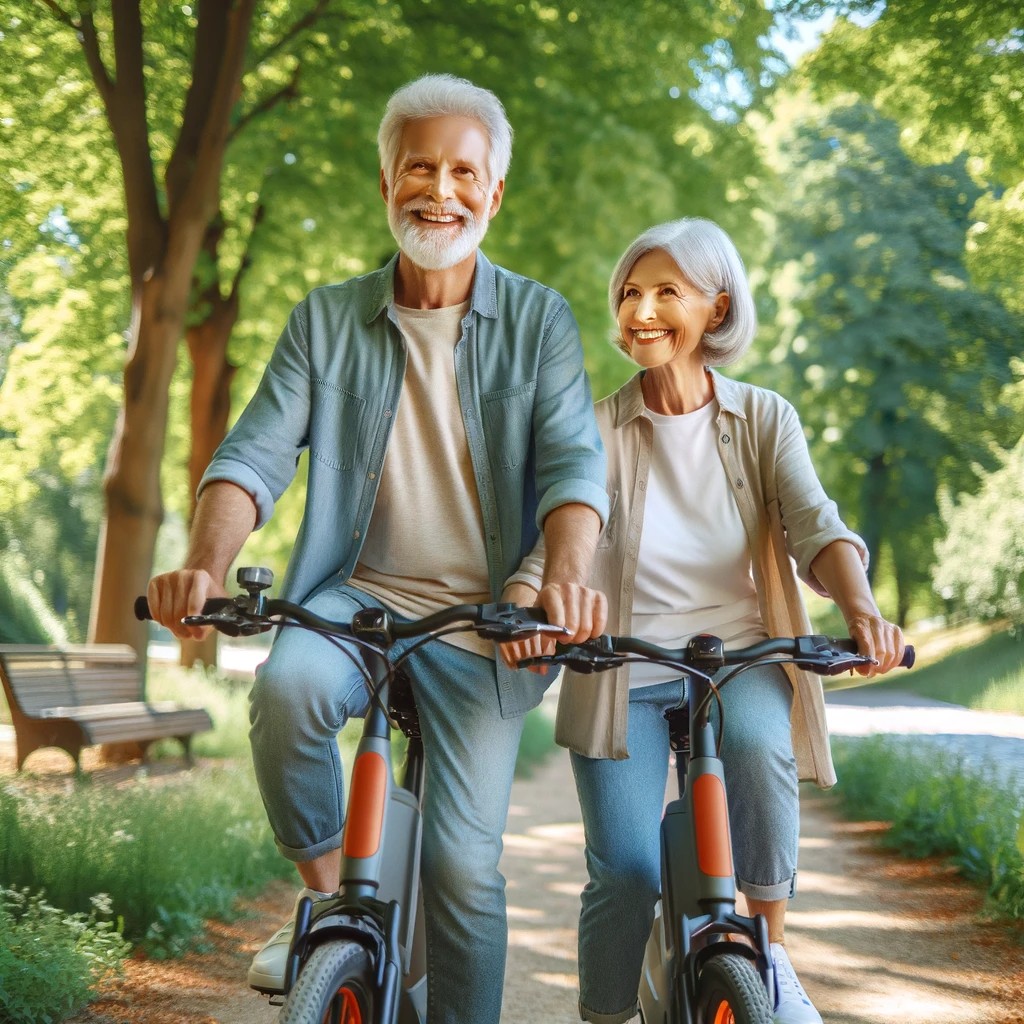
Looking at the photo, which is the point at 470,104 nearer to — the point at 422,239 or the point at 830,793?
the point at 422,239

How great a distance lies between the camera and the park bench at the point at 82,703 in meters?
6.34

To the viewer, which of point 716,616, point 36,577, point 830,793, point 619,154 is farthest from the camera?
point 619,154

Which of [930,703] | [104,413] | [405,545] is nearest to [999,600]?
[930,703]

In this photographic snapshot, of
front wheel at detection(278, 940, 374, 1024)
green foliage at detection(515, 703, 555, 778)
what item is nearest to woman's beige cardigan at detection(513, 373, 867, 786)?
front wheel at detection(278, 940, 374, 1024)

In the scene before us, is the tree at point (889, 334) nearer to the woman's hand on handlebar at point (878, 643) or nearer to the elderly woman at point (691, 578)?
the elderly woman at point (691, 578)

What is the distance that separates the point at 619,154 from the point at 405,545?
Answer: 7.48 m

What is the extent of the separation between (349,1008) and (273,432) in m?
1.29

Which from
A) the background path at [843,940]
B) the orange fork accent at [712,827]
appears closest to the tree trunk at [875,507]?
the background path at [843,940]

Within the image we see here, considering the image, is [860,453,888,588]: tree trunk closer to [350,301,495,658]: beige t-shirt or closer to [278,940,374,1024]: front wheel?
[350,301,495,658]: beige t-shirt

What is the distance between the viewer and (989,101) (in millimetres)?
5586

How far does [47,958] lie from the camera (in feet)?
12.5

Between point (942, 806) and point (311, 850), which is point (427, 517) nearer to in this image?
point (311, 850)

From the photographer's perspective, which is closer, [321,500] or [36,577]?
[321,500]

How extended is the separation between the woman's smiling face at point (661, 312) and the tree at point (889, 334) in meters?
3.10
